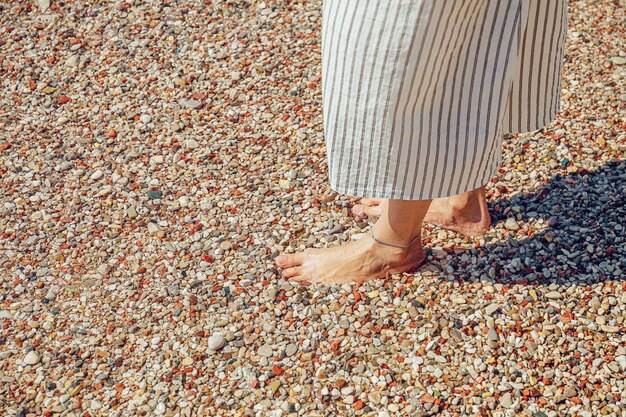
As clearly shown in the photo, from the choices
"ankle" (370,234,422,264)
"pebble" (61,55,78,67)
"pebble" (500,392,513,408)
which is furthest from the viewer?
"pebble" (61,55,78,67)

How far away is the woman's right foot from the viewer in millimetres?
2793

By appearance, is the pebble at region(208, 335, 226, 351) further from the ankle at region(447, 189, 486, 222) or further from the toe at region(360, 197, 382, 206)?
the ankle at region(447, 189, 486, 222)

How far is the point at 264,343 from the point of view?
8.26 ft

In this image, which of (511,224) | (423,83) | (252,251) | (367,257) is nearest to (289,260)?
(252,251)

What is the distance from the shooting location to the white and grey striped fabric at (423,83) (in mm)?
1943

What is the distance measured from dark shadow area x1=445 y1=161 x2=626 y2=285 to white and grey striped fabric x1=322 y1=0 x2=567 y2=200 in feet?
1.78

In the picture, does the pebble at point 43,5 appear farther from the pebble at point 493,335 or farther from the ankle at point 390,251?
the pebble at point 493,335

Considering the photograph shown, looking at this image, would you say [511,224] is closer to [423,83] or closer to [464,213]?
[464,213]

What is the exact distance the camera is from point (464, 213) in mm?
2809

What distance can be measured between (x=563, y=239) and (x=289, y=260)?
1007 mm

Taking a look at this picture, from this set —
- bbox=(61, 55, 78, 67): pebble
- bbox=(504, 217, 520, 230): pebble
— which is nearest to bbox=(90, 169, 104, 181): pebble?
bbox=(61, 55, 78, 67): pebble

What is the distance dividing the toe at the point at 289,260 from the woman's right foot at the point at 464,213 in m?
0.54

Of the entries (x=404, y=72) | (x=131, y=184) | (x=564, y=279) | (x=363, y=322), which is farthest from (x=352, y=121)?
Result: (x=131, y=184)

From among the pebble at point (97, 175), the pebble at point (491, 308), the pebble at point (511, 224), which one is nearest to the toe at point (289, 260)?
the pebble at point (491, 308)
